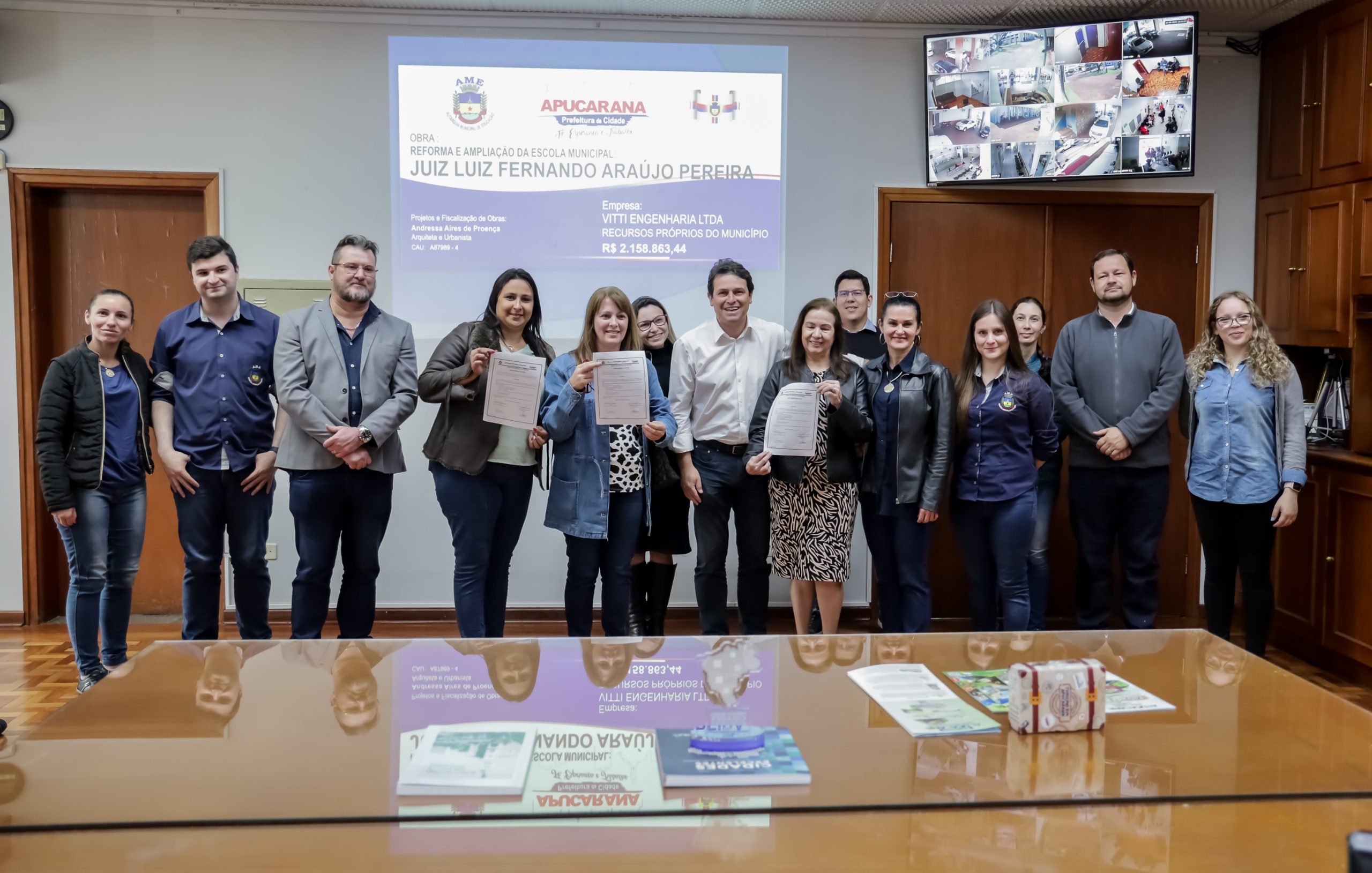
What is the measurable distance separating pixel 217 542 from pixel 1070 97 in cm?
400

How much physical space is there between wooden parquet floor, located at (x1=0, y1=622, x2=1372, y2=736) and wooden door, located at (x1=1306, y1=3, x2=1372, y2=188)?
6.86ft

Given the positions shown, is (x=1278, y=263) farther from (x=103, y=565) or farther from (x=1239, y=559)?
(x=103, y=565)

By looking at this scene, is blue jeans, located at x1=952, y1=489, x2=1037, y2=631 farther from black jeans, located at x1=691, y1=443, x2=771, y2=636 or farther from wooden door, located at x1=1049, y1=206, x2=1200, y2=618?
wooden door, located at x1=1049, y1=206, x2=1200, y2=618

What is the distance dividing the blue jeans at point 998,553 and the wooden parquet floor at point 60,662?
0.98 m

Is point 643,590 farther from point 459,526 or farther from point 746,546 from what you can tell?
point 459,526

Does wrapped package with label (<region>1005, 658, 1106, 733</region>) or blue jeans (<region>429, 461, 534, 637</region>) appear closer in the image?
wrapped package with label (<region>1005, 658, 1106, 733</region>)

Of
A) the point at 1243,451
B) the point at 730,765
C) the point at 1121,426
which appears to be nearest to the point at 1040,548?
the point at 1121,426

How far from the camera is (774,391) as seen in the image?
3508 millimetres

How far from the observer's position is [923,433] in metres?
3.47

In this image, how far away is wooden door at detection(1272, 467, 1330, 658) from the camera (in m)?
4.05

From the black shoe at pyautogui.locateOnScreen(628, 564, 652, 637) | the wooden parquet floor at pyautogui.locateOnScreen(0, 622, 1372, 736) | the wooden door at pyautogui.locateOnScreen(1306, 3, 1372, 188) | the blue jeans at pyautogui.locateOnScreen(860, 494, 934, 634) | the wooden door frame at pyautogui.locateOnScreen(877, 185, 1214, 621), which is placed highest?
the wooden door at pyautogui.locateOnScreen(1306, 3, 1372, 188)

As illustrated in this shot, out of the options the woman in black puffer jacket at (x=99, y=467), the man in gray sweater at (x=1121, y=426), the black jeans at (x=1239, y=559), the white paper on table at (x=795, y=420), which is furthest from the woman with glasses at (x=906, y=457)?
the woman in black puffer jacket at (x=99, y=467)

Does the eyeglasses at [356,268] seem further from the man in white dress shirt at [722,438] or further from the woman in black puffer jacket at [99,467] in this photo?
the man in white dress shirt at [722,438]

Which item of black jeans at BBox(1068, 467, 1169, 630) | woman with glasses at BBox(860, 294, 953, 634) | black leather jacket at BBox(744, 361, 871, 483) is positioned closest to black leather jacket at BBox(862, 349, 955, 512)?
woman with glasses at BBox(860, 294, 953, 634)
